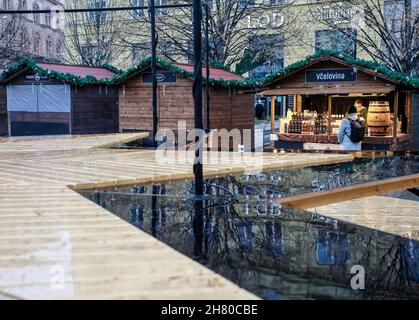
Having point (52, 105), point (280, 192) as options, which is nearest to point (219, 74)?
point (52, 105)

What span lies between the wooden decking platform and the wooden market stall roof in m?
11.5

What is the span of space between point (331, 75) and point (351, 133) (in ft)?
24.0

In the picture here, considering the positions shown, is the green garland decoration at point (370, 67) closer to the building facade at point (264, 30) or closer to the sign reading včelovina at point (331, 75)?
the sign reading včelovina at point (331, 75)

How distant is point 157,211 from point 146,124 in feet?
47.0

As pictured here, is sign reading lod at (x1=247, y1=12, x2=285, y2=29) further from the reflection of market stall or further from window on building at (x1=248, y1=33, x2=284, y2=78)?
the reflection of market stall

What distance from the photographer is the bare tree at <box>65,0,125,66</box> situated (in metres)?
35.8

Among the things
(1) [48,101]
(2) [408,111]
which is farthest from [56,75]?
(2) [408,111]

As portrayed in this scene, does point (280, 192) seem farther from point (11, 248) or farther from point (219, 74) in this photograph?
point (219, 74)

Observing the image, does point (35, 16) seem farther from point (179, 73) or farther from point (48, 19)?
point (179, 73)

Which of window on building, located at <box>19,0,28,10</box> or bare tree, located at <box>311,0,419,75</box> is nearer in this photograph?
bare tree, located at <box>311,0,419,75</box>

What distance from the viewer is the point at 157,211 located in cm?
592

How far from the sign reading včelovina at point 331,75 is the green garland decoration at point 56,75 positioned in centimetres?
703

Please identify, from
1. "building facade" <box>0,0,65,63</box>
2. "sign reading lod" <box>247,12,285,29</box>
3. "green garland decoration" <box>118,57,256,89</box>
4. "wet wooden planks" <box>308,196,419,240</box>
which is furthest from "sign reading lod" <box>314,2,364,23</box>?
"building facade" <box>0,0,65,63</box>

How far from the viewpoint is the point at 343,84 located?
1927cm
